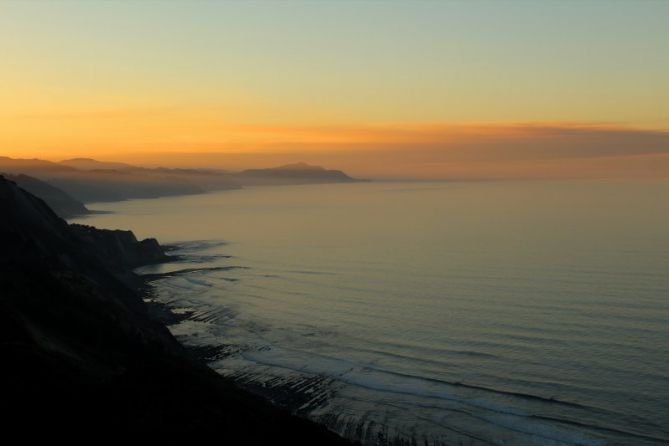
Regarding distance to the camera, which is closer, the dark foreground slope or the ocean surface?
the dark foreground slope

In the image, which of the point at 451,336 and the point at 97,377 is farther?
the point at 451,336

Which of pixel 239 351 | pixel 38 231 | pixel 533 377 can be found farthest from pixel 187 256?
pixel 533 377

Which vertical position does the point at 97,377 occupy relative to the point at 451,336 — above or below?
above

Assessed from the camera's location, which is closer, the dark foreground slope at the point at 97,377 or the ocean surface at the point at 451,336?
the dark foreground slope at the point at 97,377

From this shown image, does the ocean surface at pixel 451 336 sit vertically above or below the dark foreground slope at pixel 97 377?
below
